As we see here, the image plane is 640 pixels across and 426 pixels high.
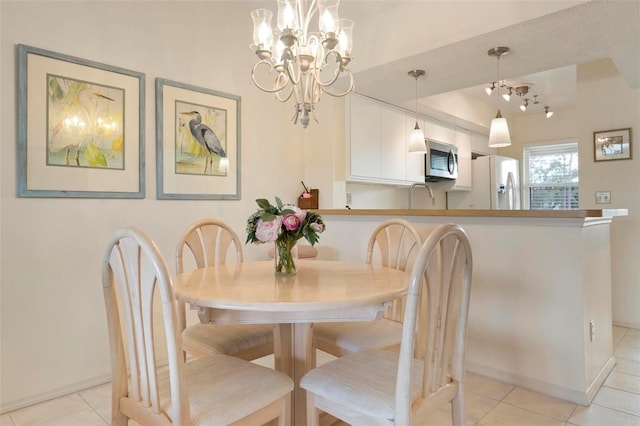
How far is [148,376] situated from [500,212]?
6.51 feet

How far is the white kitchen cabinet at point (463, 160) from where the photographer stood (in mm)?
5156

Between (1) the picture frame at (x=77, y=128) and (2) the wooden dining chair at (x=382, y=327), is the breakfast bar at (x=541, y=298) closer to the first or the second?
(2) the wooden dining chair at (x=382, y=327)

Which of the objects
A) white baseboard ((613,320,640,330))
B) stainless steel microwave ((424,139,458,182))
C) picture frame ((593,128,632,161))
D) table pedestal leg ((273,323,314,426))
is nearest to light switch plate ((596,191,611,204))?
picture frame ((593,128,632,161))

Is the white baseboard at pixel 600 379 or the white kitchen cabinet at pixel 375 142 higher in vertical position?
the white kitchen cabinet at pixel 375 142

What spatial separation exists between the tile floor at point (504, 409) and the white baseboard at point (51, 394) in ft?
0.09

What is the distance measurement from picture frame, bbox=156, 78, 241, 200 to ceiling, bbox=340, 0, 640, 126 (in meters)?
1.15

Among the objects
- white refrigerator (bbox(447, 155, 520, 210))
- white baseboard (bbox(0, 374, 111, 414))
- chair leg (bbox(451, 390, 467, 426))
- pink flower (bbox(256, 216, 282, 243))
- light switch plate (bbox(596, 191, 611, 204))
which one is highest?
white refrigerator (bbox(447, 155, 520, 210))

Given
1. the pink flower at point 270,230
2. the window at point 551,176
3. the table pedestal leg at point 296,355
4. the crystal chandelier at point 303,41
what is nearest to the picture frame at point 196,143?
the crystal chandelier at point 303,41

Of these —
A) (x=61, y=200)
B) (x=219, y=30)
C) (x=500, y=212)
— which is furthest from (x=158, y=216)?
(x=500, y=212)

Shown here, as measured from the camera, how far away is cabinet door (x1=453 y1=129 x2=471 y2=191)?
516 centimetres

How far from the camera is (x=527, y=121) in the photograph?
19.5 feet

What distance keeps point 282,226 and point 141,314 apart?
0.60 m

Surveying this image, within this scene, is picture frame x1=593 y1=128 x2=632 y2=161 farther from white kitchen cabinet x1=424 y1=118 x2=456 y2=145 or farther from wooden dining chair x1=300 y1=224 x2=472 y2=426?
wooden dining chair x1=300 y1=224 x2=472 y2=426

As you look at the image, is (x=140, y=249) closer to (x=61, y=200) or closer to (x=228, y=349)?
(x=228, y=349)
